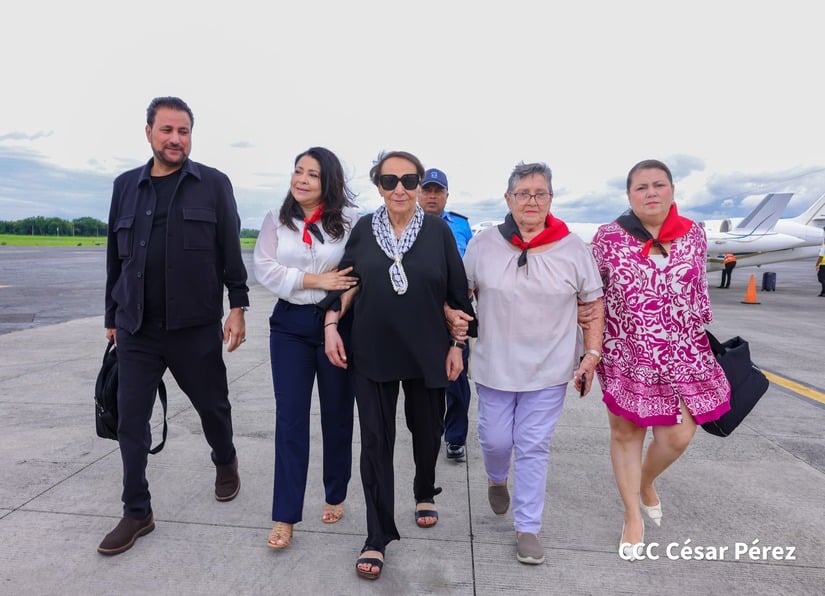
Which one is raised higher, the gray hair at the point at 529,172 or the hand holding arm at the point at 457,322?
the gray hair at the point at 529,172

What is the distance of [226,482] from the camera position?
328 centimetres

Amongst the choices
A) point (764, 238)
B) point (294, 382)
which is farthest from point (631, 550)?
point (764, 238)

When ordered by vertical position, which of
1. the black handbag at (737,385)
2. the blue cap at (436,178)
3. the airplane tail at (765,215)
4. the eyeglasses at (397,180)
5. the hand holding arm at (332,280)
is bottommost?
the black handbag at (737,385)

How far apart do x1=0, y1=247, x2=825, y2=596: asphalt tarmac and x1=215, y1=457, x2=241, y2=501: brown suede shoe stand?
0.05m

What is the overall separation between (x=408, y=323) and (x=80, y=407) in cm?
397

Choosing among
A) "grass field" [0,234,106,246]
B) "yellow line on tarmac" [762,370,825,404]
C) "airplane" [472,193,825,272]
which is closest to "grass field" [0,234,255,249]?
"grass field" [0,234,106,246]

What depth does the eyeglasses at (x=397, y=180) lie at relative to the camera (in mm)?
2668

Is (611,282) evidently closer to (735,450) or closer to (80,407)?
(735,450)

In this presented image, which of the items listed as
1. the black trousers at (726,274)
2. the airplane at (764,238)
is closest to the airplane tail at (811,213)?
the airplane at (764,238)

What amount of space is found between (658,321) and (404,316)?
4.26 ft

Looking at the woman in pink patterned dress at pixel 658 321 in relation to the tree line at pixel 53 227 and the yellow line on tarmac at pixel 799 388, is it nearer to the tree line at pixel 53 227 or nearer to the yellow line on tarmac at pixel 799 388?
the yellow line on tarmac at pixel 799 388

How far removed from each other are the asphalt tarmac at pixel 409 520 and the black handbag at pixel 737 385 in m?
0.66

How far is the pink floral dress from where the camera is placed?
271 cm

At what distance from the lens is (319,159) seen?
2865 mm
